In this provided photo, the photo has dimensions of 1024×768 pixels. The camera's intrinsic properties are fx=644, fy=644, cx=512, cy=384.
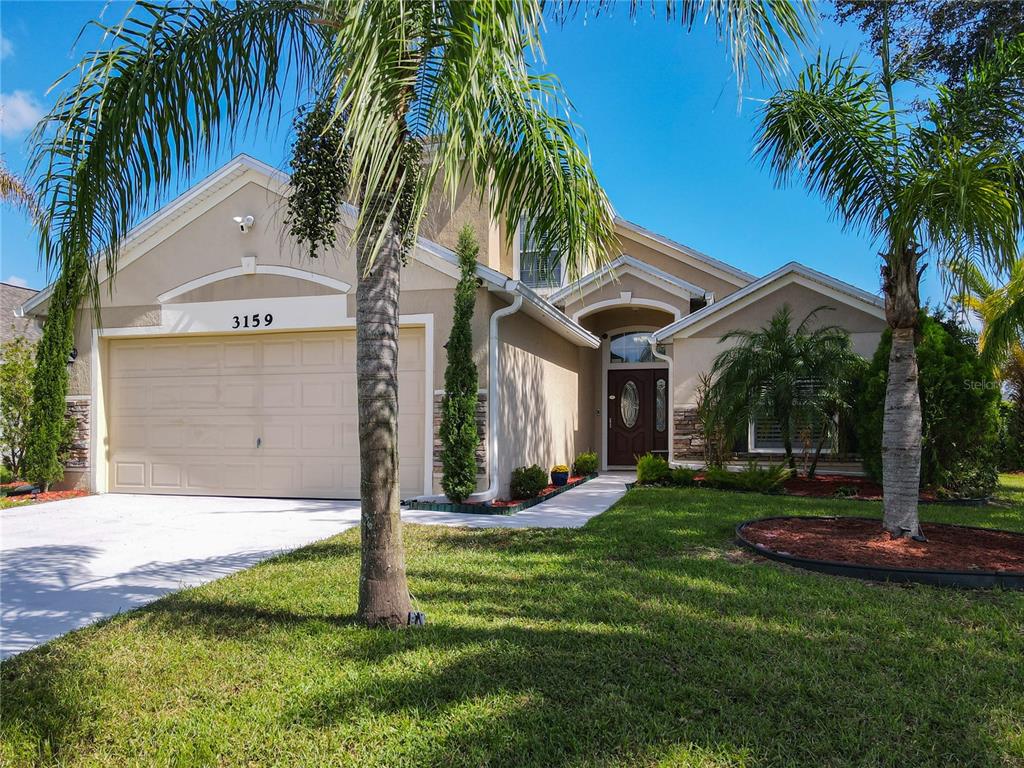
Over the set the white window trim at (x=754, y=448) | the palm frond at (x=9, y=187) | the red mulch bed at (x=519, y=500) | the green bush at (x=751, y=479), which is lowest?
the red mulch bed at (x=519, y=500)

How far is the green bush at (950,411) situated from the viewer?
9438 mm

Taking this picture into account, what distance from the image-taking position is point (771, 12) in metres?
3.84

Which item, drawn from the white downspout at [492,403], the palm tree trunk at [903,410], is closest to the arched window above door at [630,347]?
the white downspout at [492,403]

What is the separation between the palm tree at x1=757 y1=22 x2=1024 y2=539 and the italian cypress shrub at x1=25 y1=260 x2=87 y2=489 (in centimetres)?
1076

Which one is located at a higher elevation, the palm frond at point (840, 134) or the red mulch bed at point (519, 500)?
the palm frond at point (840, 134)

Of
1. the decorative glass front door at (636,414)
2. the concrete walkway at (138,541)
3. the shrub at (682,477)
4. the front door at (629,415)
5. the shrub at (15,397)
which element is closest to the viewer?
the concrete walkway at (138,541)

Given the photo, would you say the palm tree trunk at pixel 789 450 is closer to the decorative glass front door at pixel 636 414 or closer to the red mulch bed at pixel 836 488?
the red mulch bed at pixel 836 488

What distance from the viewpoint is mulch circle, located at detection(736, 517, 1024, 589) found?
5.14 metres

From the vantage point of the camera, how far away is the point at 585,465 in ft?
45.8

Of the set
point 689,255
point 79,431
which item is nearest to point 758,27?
point 79,431

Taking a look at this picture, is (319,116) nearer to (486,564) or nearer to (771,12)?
(771,12)

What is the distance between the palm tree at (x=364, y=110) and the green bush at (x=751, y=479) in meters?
7.41

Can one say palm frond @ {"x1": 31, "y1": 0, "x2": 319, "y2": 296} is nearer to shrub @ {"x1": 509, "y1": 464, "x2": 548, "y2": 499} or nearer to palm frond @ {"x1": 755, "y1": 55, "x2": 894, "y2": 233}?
palm frond @ {"x1": 755, "y1": 55, "x2": 894, "y2": 233}

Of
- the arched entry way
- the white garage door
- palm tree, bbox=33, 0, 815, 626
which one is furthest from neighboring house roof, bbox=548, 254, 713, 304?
palm tree, bbox=33, 0, 815, 626
